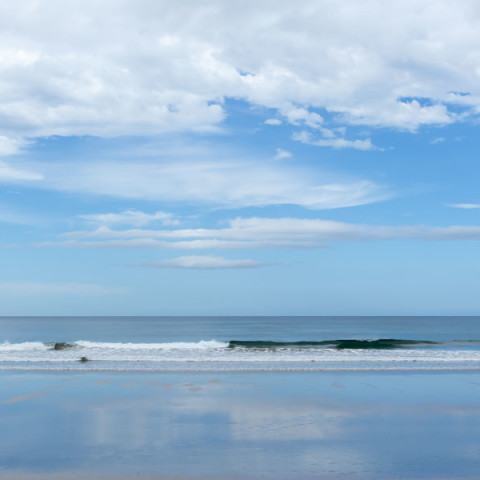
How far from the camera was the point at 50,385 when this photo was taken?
19453mm

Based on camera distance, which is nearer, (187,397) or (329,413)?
(329,413)

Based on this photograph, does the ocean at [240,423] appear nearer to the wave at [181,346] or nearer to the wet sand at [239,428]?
the wet sand at [239,428]

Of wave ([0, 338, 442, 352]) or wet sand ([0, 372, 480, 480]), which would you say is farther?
wave ([0, 338, 442, 352])

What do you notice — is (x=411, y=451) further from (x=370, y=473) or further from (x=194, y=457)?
(x=194, y=457)

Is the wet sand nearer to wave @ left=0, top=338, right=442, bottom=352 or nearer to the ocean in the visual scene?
the ocean

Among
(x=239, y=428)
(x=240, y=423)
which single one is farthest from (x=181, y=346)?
(x=239, y=428)

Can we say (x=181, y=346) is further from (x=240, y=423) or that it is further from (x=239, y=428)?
→ (x=239, y=428)

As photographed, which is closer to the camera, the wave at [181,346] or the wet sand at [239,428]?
the wet sand at [239,428]

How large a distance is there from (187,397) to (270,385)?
12.2ft

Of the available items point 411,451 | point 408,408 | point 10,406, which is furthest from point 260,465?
point 10,406

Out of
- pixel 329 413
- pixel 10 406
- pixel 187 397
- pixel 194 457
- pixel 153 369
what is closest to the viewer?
pixel 194 457

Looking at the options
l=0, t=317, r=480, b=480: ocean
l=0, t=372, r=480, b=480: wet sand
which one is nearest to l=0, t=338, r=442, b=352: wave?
l=0, t=317, r=480, b=480: ocean

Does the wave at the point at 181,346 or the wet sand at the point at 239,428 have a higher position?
the wet sand at the point at 239,428

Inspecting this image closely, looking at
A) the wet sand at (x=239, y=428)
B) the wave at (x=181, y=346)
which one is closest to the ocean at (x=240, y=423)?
the wet sand at (x=239, y=428)
